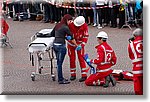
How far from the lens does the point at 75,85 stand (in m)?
9.52

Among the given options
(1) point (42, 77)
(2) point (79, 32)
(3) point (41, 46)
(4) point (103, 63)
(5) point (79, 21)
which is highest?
(5) point (79, 21)

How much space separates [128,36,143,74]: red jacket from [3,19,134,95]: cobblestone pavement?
860 millimetres

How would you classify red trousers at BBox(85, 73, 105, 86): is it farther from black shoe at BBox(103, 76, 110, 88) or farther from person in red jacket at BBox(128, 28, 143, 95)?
person in red jacket at BBox(128, 28, 143, 95)

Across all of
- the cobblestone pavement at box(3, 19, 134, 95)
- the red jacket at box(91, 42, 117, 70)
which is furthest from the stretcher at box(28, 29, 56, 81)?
the red jacket at box(91, 42, 117, 70)

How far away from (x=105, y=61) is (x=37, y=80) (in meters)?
1.75

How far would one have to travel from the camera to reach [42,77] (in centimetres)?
1023

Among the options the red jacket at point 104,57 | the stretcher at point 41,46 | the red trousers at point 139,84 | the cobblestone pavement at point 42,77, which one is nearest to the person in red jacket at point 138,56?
the red trousers at point 139,84

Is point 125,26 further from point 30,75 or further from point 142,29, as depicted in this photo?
point 142,29

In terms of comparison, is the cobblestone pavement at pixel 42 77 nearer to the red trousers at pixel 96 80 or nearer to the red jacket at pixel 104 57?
the red trousers at pixel 96 80

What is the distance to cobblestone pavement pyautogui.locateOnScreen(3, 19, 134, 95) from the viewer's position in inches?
358

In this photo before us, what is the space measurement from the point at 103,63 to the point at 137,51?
125 centimetres

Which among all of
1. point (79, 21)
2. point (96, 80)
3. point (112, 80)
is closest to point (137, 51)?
point (112, 80)

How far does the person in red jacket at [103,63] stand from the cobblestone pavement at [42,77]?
13cm

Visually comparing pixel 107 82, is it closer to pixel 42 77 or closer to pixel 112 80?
pixel 112 80
